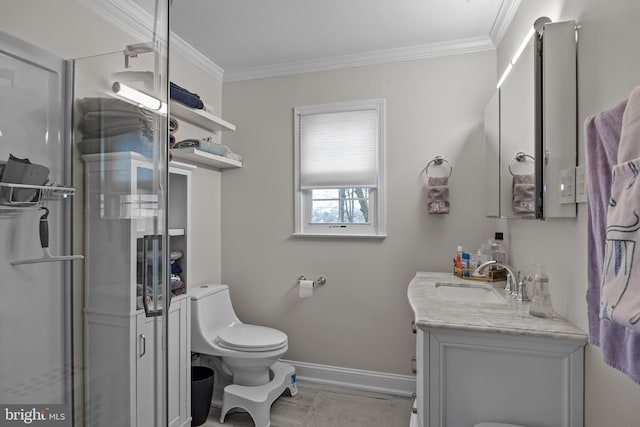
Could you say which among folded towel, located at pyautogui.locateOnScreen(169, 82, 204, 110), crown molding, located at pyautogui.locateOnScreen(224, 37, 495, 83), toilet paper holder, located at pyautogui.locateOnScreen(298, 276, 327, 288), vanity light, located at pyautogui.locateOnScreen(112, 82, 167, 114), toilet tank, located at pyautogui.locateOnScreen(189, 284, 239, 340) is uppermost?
crown molding, located at pyautogui.locateOnScreen(224, 37, 495, 83)

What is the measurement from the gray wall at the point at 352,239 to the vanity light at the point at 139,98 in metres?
1.60

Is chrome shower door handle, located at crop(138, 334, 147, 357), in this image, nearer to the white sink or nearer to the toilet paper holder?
the white sink

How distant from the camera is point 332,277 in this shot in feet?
8.29

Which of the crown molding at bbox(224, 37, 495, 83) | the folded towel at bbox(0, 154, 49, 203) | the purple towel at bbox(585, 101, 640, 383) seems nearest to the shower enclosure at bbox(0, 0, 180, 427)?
the folded towel at bbox(0, 154, 49, 203)

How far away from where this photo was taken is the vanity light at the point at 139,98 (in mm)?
966

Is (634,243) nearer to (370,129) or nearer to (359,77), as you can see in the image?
(370,129)

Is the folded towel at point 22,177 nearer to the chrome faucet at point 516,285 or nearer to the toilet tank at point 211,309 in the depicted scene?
the toilet tank at point 211,309

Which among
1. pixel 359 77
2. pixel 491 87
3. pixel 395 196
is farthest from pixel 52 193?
pixel 491 87

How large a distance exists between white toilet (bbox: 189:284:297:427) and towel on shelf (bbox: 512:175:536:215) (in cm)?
155

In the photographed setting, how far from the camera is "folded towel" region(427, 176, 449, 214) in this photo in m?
2.23

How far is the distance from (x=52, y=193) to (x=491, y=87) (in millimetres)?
2454

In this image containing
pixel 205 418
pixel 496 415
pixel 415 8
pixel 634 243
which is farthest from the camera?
pixel 205 418

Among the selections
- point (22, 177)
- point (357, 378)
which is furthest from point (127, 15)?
point (357, 378)

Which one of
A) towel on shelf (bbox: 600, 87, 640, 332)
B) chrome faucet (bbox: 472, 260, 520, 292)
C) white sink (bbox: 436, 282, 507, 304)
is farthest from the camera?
white sink (bbox: 436, 282, 507, 304)
